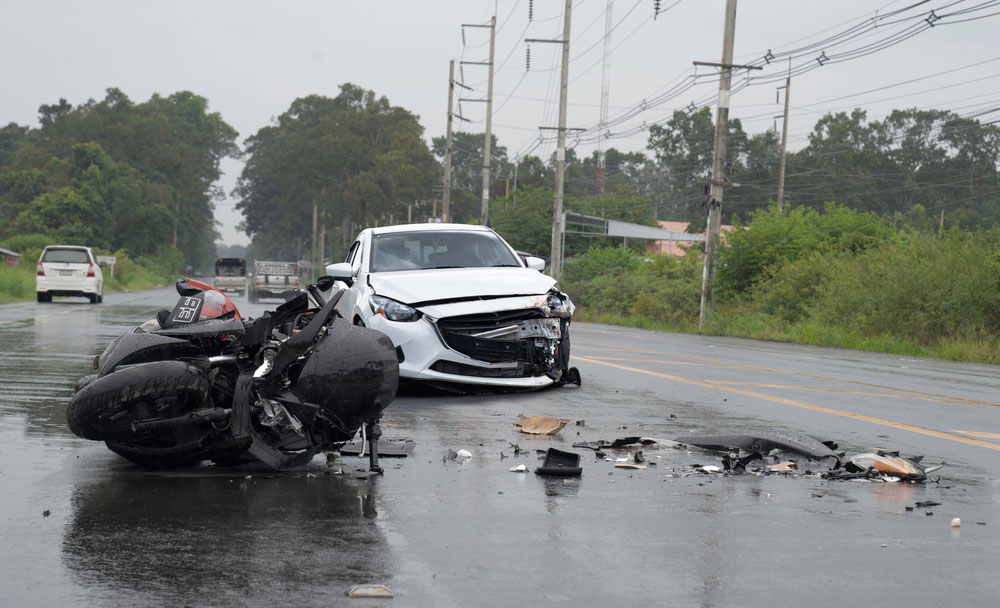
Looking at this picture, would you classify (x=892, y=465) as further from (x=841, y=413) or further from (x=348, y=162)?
(x=348, y=162)

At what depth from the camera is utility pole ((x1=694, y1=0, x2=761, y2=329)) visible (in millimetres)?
31703

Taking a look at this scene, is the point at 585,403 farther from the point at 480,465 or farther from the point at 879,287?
the point at 879,287

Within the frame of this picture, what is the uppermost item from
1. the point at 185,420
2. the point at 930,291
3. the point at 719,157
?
the point at 719,157

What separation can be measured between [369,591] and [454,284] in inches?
285

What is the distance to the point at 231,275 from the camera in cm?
7725

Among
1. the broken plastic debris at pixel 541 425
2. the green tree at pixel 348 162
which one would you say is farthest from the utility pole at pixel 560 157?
the green tree at pixel 348 162

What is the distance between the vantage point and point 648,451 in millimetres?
7559

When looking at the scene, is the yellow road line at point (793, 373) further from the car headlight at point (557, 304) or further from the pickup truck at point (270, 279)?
the pickup truck at point (270, 279)

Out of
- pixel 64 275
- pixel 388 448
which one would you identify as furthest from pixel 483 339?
pixel 64 275

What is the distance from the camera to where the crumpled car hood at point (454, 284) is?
1086cm

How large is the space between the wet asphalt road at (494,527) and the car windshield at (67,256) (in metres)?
29.4

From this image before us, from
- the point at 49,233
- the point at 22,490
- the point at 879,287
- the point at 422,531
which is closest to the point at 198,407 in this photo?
the point at 22,490

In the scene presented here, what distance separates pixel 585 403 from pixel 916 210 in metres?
78.1

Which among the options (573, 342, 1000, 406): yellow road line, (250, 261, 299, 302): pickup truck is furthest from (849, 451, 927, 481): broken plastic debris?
(250, 261, 299, 302): pickup truck
